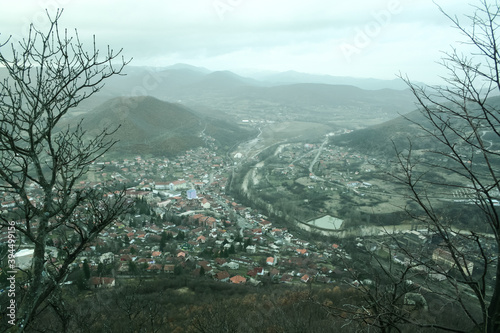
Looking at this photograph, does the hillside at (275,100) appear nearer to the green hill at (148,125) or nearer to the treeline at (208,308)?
the green hill at (148,125)

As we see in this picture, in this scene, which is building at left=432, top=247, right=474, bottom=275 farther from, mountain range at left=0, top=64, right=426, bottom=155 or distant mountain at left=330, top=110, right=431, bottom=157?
distant mountain at left=330, top=110, right=431, bottom=157

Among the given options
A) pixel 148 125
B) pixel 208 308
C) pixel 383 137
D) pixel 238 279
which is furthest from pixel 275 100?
pixel 208 308

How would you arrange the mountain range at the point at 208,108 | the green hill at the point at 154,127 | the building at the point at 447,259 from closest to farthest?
the building at the point at 447,259, the green hill at the point at 154,127, the mountain range at the point at 208,108

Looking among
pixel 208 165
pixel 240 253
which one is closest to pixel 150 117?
pixel 208 165

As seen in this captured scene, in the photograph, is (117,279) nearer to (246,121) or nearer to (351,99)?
(246,121)

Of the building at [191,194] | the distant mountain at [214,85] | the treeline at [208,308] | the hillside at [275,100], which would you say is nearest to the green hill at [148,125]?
the hillside at [275,100]

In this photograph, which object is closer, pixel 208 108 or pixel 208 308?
pixel 208 308

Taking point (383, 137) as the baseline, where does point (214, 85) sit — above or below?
above

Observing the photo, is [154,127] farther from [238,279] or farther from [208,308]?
[208,308]

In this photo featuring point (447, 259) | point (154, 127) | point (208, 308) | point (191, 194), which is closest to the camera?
point (447, 259)

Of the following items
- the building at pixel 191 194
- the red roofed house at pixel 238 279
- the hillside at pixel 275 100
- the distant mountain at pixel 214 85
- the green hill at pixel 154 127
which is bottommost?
the red roofed house at pixel 238 279

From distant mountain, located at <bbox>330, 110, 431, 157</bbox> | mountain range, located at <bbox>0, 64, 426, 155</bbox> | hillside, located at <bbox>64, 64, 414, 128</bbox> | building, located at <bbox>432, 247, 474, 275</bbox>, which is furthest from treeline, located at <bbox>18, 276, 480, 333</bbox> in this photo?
hillside, located at <bbox>64, 64, 414, 128</bbox>
